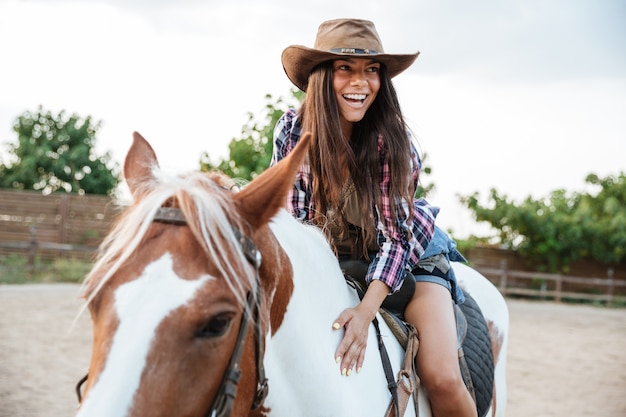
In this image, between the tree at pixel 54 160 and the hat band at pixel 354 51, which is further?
the tree at pixel 54 160

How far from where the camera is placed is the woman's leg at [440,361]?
2.19 metres

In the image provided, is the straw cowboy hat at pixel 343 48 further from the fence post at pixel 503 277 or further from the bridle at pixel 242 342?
the fence post at pixel 503 277

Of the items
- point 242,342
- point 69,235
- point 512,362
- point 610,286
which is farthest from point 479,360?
point 610,286

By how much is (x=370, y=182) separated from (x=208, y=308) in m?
1.11

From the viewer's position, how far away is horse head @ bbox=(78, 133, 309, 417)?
1.25m

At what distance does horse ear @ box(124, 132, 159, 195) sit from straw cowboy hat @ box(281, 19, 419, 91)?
87cm

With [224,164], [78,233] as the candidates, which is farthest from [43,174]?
[224,164]

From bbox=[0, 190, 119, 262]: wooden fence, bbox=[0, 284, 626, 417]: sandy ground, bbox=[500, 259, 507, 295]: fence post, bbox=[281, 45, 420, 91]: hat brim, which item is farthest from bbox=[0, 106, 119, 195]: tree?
bbox=[281, 45, 420, 91]: hat brim

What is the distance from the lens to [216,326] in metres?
1.35

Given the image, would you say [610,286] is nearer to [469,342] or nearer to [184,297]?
[469,342]

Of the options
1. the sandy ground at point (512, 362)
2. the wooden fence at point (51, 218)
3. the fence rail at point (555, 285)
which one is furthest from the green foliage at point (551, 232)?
the wooden fence at point (51, 218)

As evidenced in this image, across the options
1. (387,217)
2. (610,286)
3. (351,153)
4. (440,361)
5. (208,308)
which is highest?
(351,153)

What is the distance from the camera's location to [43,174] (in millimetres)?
26250

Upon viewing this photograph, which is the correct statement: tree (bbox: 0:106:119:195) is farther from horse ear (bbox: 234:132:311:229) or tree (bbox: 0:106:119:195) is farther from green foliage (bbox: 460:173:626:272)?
horse ear (bbox: 234:132:311:229)
